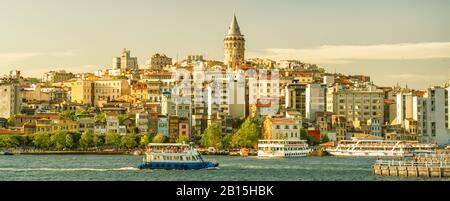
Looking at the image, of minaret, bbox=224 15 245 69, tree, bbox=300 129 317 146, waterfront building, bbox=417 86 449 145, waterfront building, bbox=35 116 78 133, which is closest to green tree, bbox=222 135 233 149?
tree, bbox=300 129 317 146

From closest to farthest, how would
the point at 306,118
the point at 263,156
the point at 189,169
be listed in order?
the point at 189,169 < the point at 263,156 < the point at 306,118

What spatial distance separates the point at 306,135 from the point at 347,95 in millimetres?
2304

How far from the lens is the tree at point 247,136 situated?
18.3 meters

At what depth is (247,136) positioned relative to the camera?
18312 mm

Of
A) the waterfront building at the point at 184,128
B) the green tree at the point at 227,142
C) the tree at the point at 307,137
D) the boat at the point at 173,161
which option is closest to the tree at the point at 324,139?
the tree at the point at 307,137

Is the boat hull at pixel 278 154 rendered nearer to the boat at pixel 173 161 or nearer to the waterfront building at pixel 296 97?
the waterfront building at pixel 296 97

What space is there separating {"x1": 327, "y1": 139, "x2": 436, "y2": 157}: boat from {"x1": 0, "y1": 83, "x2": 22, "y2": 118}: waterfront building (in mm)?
6594

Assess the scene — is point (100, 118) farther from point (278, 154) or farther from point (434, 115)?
point (434, 115)

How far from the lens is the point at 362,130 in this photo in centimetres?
2030

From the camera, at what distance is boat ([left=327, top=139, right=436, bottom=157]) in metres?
18.0

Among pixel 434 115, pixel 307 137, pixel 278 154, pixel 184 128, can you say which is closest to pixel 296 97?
pixel 307 137

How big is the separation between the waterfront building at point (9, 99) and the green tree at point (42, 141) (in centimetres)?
237
